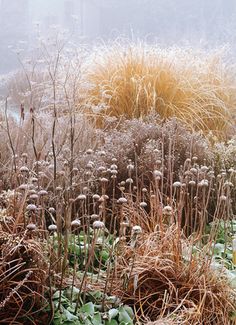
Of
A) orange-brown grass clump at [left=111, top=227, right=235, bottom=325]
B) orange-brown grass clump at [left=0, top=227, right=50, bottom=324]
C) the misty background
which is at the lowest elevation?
orange-brown grass clump at [left=111, top=227, right=235, bottom=325]

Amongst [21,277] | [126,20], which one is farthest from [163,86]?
[21,277]

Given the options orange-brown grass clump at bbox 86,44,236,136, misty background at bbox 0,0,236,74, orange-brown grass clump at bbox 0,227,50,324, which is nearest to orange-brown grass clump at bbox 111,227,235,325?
orange-brown grass clump at bbox 0,227,50,324

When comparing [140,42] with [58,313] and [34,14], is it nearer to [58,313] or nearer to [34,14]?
[34,14]

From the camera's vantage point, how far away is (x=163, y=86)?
10.4 ft

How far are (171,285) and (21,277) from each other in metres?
0.41

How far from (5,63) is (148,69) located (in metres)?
1.05

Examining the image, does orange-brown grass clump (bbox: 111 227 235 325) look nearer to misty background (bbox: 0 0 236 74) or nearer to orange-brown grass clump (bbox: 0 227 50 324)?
orange-brown grass clump (bbox: 0 227 50 324)

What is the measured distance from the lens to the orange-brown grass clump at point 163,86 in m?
3.07

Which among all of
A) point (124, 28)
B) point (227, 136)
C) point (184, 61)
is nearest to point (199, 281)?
point (227, 136)

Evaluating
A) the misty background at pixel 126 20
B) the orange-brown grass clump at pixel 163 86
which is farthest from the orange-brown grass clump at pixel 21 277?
the misty background at pixel 126 20

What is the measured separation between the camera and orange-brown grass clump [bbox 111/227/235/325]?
1.47 metres

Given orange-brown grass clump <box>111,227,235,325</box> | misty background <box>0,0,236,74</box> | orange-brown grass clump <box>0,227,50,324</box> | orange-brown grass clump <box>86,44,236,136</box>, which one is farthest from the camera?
misty background <box>0,0,236,74</box>

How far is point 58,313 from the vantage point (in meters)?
1.33

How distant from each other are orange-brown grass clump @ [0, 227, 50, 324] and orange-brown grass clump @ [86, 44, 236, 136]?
1.68 metres
